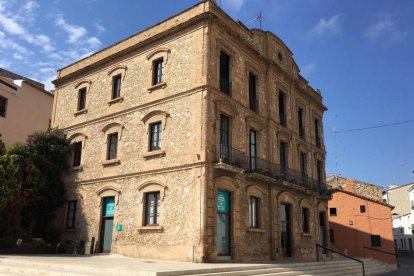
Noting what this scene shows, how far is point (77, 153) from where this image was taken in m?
21.1

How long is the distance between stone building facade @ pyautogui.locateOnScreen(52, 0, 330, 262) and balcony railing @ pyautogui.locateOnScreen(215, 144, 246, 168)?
0.06 meters

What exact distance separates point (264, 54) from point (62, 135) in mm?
11492

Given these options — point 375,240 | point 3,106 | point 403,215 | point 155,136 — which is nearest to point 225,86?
point 155,136

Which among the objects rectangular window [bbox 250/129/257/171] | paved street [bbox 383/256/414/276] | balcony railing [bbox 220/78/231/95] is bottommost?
paved street [bbox 383/256/414/276]

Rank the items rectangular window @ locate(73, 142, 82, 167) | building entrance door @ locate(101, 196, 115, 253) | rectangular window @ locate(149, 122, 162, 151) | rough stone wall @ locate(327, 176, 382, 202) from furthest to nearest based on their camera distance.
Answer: rough stone wall @ locate(327, 176, 382, 202) < rectangular window @ locate(73, 142, 82, 167) < building entrance door @ locate(101, 196, 115, 253) < rectangular window @ locate(149, 122, 162, 151)

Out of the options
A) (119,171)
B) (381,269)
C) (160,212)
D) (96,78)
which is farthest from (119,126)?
(381,269)

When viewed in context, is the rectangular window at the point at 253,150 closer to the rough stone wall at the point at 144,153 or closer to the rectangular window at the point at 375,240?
the rough stone wall at the point at 144,153

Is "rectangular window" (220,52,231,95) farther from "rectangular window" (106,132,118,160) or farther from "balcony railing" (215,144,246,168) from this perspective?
"rectangular window" (106,132,118,160)

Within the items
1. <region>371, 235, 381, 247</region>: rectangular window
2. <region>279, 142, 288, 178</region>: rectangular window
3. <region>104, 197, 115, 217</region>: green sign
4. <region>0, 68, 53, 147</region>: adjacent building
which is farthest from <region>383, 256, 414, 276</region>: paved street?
<region>0, 68, 53, 147</region>: adjacent building

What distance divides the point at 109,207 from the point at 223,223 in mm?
5750

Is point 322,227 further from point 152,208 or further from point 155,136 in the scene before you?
point 155,136

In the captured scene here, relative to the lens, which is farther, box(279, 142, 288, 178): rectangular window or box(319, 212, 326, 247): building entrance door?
box(319, 212, 326, 247): building entrance door

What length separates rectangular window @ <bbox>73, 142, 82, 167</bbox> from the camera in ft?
68.7

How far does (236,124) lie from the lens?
17.6 metres
